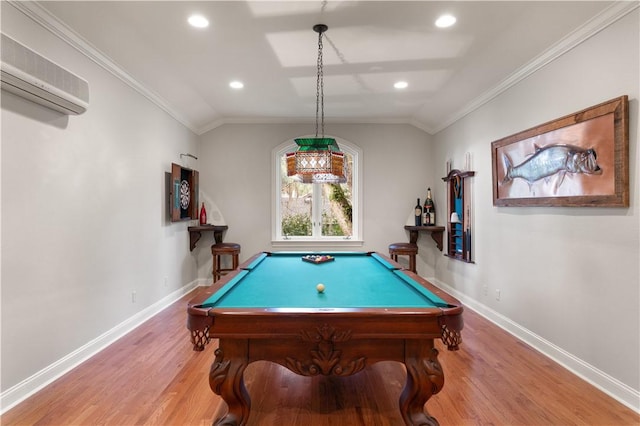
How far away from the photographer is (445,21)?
256 centimetres

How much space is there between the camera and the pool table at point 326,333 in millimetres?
1609

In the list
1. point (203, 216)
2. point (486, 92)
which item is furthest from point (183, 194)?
point (486, 92)

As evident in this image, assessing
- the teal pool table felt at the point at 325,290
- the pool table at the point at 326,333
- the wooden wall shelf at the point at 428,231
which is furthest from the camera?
the wooden wall shelf at the point at 428,231

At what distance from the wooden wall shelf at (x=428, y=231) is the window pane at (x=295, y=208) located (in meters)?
1.66

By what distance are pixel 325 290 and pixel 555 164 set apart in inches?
85.6

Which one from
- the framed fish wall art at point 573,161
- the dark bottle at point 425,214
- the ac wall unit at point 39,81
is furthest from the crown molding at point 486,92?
the dark bottle at point 425,214

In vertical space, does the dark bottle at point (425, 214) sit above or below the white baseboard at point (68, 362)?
above

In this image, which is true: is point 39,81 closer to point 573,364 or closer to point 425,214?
point 573,364

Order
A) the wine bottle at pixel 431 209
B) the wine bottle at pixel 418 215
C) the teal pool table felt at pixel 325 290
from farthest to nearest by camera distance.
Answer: the wine bottle at pixel 418 215 → the wine bottle at pixel 431 209 → the teal pool table felt at pixel 325 290

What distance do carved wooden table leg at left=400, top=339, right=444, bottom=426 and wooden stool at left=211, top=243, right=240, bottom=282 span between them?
3.58 metres

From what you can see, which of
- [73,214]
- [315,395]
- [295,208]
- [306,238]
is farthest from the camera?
[295,208]

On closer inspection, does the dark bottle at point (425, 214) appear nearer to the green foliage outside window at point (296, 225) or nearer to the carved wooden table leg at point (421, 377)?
the green foliage outside window at point (296, 225)

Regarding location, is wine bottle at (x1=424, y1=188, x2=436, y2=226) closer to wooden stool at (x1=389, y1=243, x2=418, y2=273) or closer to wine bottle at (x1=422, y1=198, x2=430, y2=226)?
wine bottle at (x1=422, y1=198, x2=430, y2=226)

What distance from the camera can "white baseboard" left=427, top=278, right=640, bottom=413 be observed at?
80.0 inches
